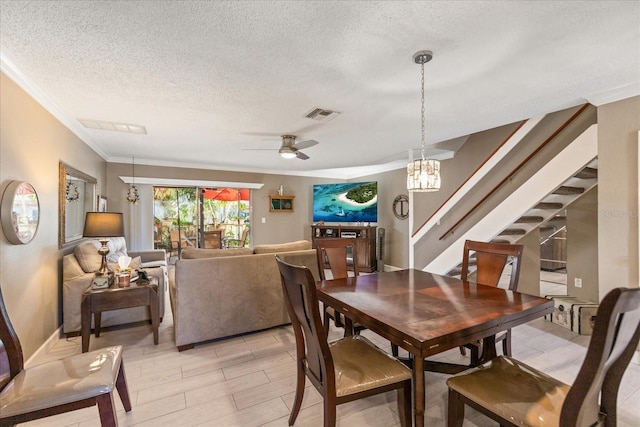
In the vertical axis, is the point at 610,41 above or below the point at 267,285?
above

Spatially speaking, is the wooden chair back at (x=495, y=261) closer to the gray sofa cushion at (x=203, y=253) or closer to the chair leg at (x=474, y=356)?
the chair leg at (x=474, y=356)

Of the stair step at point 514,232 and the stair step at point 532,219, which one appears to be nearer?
the stair step at point 532,219

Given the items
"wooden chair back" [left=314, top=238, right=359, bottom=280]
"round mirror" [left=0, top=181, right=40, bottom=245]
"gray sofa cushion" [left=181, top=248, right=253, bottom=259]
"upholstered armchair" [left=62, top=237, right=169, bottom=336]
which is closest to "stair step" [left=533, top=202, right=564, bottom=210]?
"wooden chair back" [left=314, top=238, right=359, bottom=280]

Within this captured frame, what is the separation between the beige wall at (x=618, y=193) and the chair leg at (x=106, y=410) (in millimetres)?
3854

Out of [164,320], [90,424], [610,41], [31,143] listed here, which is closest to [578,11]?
[610,41]

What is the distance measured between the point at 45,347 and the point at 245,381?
2.00 m

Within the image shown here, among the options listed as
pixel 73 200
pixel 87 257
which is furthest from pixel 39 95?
pixel 87 257

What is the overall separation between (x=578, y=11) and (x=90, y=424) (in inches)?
144

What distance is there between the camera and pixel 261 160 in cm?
556

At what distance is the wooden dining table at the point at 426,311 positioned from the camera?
1.34 m

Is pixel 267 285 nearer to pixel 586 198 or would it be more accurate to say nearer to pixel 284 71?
pixel 284 71

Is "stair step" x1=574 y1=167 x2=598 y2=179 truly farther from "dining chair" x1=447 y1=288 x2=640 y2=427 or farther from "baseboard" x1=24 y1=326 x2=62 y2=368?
"baseboard" x1=24 y1=326 x2=62 y2=368

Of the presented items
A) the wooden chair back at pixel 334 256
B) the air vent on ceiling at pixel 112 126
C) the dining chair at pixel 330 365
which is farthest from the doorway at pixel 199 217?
the dining chair at pixel 330 365

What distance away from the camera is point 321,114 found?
3.01 metres
